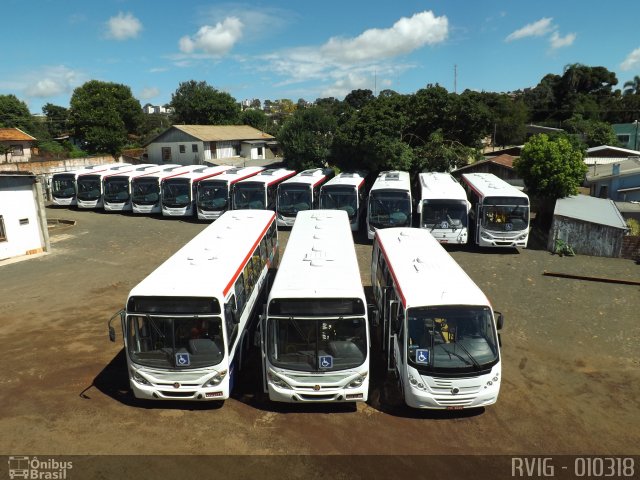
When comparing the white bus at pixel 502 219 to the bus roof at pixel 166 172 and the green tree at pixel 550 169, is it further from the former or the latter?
the bus roof at pixel 166 172

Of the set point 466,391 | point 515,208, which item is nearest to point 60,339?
point 466,391

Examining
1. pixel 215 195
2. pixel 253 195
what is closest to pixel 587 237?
pixel 253 195

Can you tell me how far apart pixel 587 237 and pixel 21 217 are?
75.7 feet

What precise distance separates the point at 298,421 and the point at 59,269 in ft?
44.5

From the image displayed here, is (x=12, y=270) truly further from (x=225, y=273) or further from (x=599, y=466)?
(x=599, y=466)

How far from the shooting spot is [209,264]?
9383 mm

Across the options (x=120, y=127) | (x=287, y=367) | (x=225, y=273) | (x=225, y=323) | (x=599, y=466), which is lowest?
(x=599, y=466)

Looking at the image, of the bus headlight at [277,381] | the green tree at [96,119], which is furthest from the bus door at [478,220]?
the green tree at [96,119]

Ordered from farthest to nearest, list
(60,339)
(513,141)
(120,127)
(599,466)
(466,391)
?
(513,141) < (120,127) < (60,339) < (466,391) < (599,466)

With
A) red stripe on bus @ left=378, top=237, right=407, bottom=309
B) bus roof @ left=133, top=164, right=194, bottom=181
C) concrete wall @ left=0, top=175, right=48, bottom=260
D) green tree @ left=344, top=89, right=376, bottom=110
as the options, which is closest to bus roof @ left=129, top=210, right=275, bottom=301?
red stripe on bus @ left=378, top=237, right=407, bottom=309

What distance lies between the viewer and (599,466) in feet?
23.1

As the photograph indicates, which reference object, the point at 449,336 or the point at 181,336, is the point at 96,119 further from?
the point at 449,336

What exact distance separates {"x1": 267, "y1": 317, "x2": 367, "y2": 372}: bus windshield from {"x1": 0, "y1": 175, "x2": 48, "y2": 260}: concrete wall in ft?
52.9

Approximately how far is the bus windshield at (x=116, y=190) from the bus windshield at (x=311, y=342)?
2202 centimetres
